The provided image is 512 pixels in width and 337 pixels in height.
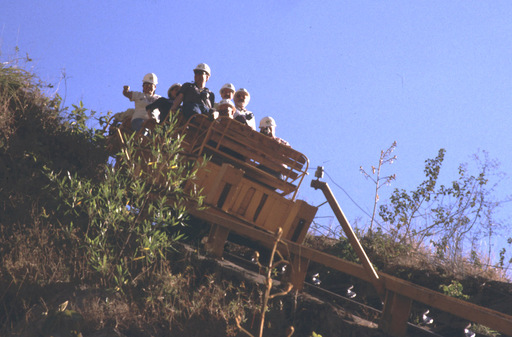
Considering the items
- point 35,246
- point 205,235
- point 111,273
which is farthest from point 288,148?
point 35,246

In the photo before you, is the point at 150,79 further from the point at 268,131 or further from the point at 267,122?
the point at 268,131

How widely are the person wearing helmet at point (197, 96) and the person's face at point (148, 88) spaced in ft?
6.32

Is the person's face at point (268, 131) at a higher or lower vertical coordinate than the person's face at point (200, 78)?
lower

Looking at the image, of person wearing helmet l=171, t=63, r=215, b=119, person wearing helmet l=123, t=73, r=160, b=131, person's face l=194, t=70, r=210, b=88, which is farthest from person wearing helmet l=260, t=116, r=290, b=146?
person wearing helmet l=123, t=73, r=160, b=131

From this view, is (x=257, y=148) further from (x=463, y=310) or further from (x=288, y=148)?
(x=463, y=310)

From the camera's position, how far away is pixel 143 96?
11797mm

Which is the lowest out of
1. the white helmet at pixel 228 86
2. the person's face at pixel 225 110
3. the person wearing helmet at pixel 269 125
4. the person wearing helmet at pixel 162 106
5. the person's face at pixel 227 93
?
the person wearing helmet at pixel 162 106

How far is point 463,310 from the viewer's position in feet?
19.6

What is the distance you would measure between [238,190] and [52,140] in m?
4.26

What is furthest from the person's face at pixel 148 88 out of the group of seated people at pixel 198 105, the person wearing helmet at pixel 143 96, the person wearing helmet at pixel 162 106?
the person wearing helmet at pixel 162 106

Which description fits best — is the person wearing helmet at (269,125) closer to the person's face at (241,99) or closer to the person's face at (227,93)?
the person's face at (241,99)

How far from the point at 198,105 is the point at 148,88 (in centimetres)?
281

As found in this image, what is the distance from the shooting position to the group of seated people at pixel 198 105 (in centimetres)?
980

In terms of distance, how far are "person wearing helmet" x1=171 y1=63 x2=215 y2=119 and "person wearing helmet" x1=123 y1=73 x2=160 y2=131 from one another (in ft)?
4.22
